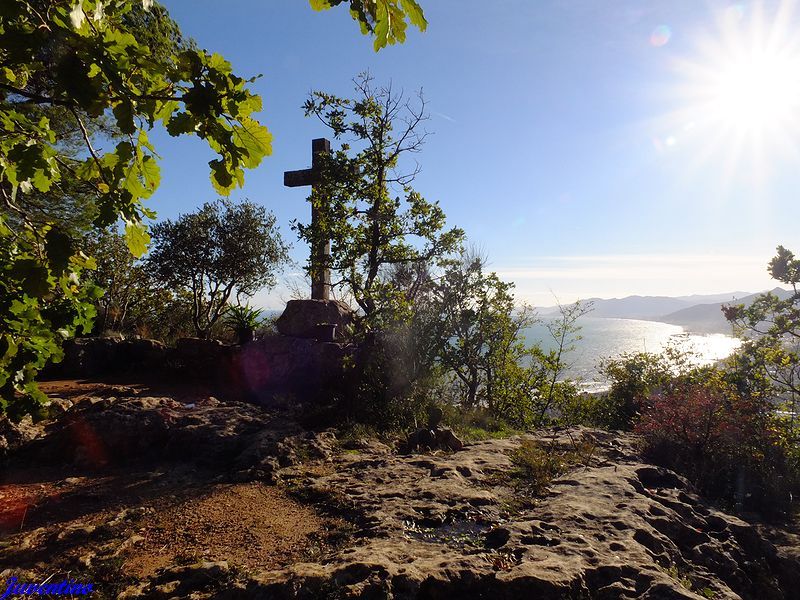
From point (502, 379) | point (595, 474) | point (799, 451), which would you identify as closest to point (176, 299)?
point (502, 379)

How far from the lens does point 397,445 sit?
656cm

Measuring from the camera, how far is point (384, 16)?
1854mm

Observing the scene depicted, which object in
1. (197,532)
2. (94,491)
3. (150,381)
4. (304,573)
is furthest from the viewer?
(150,381)

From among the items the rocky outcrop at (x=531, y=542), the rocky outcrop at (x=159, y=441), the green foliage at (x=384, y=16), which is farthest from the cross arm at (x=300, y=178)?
the green foliage at (x=384, y=16)

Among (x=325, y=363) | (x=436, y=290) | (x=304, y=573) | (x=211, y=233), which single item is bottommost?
(x=304, y=573)

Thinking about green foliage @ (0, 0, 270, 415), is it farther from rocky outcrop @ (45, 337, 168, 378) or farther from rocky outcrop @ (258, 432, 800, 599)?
rocky outcrop @ (45, 337, 168, 378)

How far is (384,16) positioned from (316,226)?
792cm

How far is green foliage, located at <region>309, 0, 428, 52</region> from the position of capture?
184 cm

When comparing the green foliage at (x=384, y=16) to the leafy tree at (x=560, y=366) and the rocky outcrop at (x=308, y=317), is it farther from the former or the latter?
the leafy tree at (x=560, y=366)

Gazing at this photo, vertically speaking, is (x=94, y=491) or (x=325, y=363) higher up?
(x=325, y=363)

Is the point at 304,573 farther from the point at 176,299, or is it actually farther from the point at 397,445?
the point at 176,299

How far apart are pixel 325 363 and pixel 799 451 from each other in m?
7.92

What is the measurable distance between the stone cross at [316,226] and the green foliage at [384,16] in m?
7.67

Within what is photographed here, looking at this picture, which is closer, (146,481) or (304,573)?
(304,573)
